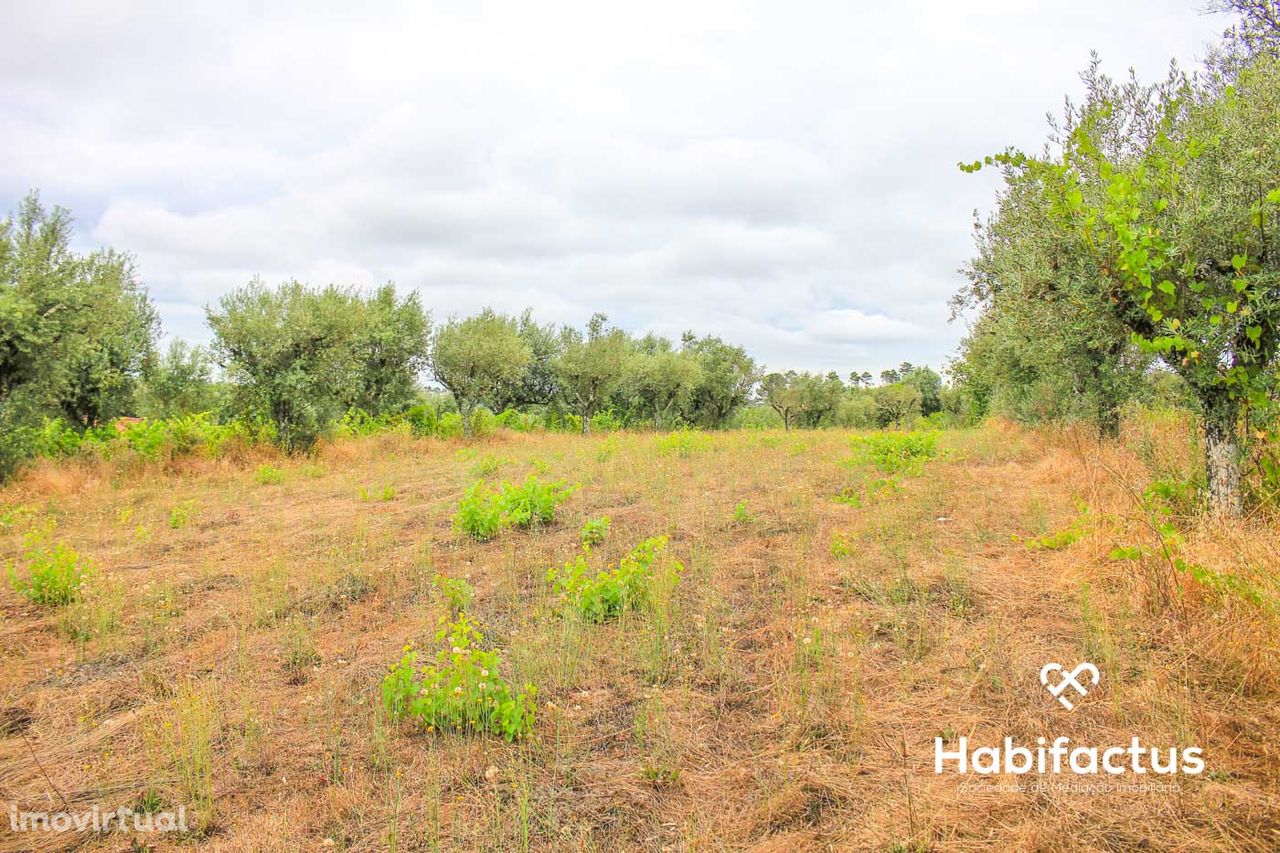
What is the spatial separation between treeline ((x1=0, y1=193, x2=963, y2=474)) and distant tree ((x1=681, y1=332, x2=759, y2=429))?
2.40 meters

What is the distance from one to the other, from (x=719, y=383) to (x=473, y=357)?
2040cm

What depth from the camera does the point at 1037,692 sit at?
13.2ft

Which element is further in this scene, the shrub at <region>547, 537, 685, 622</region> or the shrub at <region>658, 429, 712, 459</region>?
the shrub at <region>658, 429, 712, 459</region>

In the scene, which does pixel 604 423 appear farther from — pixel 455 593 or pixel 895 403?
pixel 895 403

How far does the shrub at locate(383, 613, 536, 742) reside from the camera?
3924 mm

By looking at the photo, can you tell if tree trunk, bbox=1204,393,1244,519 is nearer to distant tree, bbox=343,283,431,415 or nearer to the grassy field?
the grassy field

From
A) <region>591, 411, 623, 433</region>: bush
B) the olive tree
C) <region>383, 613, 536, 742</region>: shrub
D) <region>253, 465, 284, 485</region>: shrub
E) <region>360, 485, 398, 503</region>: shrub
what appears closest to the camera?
<region>383, 613, 536, 742</region>: shrub

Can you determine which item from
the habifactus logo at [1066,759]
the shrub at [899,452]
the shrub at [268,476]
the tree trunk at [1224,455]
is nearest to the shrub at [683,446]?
the shrub at [899,452]

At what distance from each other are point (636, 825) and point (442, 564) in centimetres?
498

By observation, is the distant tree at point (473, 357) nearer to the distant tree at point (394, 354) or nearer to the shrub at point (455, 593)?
the distant tree at point (394, 354)

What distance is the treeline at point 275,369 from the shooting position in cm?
1272

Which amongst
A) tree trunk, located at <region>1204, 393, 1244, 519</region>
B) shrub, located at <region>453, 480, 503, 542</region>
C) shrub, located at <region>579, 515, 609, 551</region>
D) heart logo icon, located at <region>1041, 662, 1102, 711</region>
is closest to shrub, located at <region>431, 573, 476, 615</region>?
shrub, located at <region>579, 515, 609, 551</region>

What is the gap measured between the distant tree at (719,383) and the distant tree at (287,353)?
82.3 ft

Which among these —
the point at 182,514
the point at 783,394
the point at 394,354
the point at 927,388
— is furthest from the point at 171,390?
the point at 927,388
